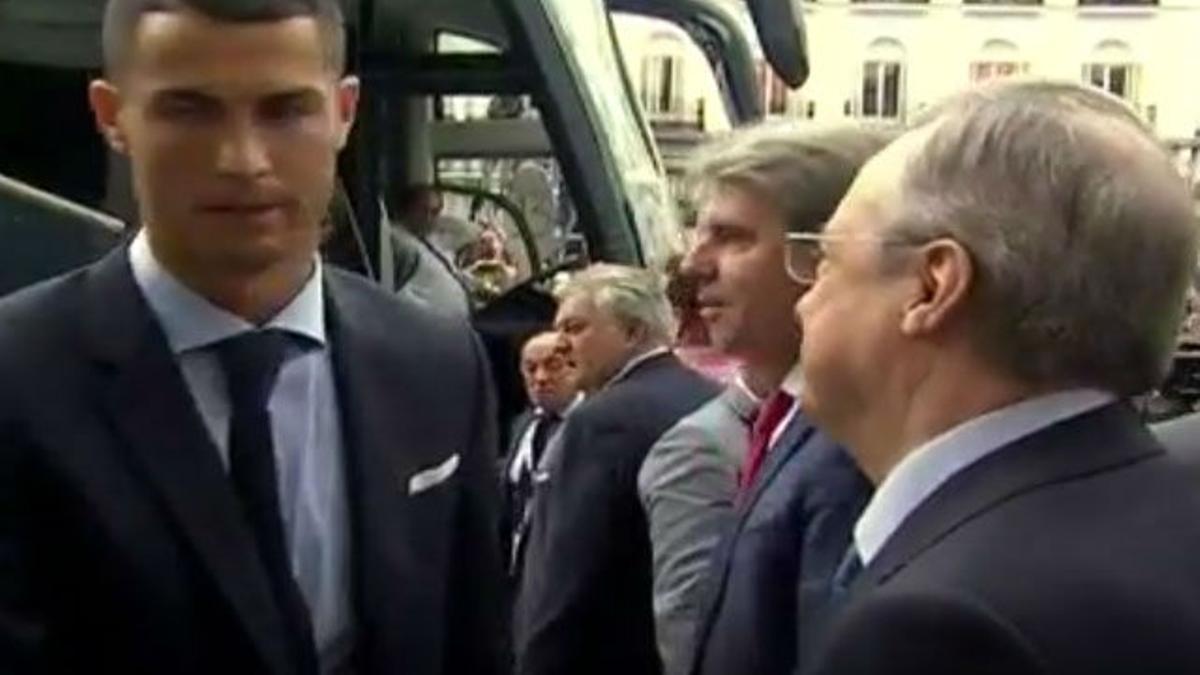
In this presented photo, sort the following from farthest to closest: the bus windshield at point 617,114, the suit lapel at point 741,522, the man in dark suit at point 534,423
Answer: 1. the bus windshield at point 617,114
2. the man in dark suit at point 534,423
3. the suit lapel at point 741,522

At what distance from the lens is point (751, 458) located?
3785mm

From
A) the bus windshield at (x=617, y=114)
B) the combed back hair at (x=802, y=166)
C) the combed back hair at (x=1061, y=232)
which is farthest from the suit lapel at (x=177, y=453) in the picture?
the bus windshield at (x=617, y=114)

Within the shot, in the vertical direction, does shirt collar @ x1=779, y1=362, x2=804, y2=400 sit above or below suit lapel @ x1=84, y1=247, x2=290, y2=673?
below

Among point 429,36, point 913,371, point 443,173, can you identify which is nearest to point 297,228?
point 913,371

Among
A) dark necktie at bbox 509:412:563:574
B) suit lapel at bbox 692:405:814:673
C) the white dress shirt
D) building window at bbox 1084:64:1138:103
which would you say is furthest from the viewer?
building window at bbox 1084:64:1138:103

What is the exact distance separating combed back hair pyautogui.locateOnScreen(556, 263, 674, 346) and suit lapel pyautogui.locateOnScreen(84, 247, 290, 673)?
2.95 m

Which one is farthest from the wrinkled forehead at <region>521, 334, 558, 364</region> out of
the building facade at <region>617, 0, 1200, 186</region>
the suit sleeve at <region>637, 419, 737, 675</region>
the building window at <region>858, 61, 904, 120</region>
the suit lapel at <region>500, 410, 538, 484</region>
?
the building window at <region>858, 61, 904, 120</region>

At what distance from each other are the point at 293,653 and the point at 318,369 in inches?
11.7

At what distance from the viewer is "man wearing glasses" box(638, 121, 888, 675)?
11.0ft

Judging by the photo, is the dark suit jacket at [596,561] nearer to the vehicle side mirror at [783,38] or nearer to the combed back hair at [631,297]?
the combed back hair at [631,297]

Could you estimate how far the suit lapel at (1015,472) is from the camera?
223 centimetres

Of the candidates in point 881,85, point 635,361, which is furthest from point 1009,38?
point 635,361

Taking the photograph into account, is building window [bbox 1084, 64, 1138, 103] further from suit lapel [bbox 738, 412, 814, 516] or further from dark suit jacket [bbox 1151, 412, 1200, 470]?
dark suit jacket [bbox 1151, 412, 1200, 470]

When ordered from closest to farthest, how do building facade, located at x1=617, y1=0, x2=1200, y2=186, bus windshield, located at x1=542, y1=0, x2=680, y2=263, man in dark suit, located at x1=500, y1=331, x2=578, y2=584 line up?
man in dark suit, located at x1=500, y1=331, x2=578, y2=584, bus windshield, located at x1=542, y1=0, x2=680, y2=263, building facade, located at x1=617, y1=0, x2=1200, y2=186
